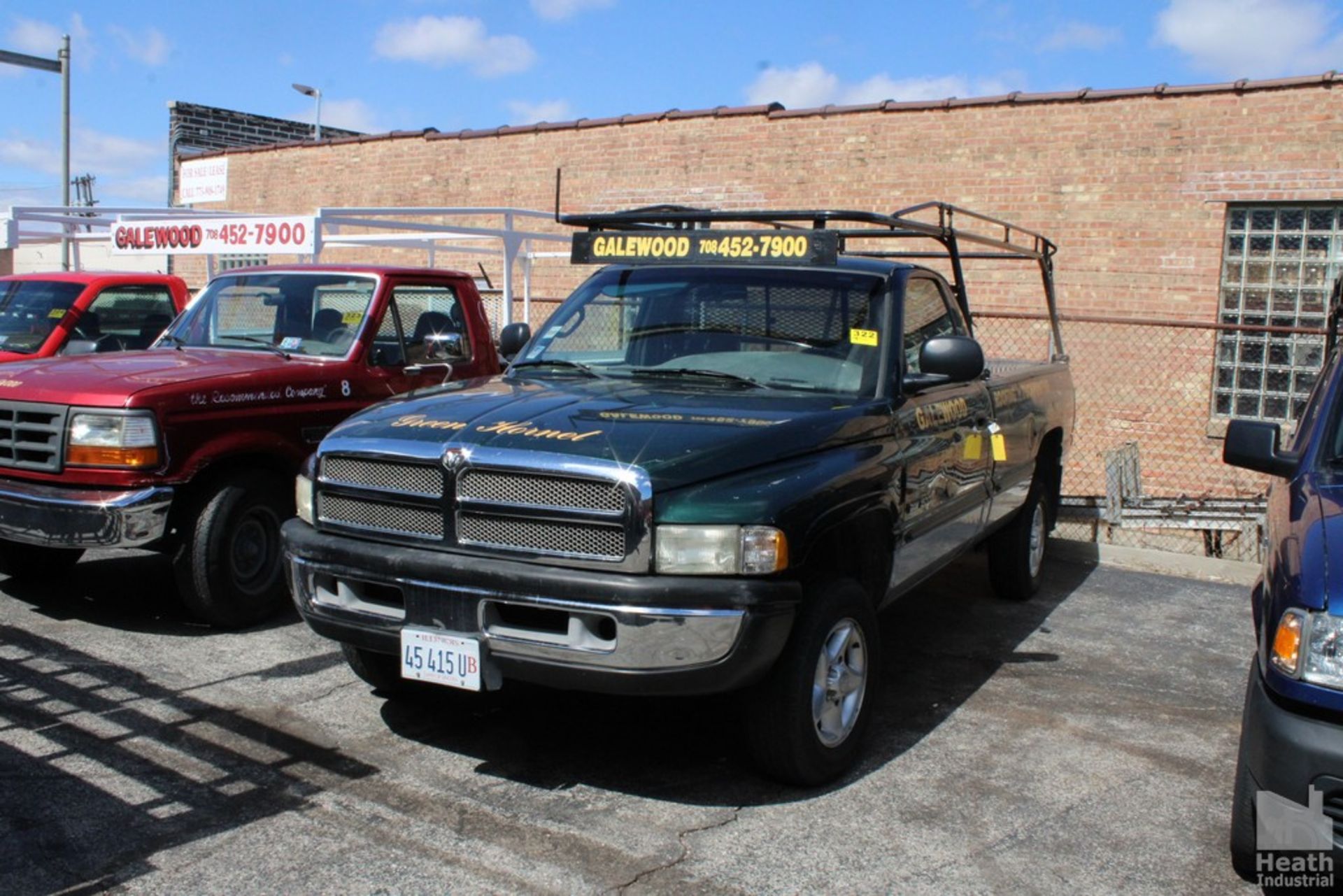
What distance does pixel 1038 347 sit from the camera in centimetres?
1285

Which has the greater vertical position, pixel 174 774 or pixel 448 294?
pixel 448 294

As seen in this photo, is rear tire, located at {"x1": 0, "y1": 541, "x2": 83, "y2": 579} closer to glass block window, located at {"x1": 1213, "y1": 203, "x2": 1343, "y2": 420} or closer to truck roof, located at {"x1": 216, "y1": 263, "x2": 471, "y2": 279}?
truck roof, located at {"x1": 216, "y1": 263, "x2": 471, "y2": 279}

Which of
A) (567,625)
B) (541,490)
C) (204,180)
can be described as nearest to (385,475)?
(541,490)

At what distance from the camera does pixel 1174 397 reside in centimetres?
1184

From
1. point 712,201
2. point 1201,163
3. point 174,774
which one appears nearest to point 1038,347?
point 1201,163

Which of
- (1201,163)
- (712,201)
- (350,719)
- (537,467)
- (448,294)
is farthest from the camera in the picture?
(712,201)

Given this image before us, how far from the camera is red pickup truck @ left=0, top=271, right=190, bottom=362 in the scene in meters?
8.93

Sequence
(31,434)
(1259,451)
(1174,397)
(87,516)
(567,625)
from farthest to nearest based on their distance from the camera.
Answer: (1174,397)
(31,434)
(87,516)
(1259,451)
(567,625)

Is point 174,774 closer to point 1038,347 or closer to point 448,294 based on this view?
point 448,294

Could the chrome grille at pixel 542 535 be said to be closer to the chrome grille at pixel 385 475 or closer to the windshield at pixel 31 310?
the chrome grille at pixel 385 475

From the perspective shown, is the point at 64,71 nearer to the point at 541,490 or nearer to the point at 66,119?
the point at 66,119

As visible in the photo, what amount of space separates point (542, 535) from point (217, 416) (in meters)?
2.79

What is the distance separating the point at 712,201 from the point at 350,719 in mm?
10861

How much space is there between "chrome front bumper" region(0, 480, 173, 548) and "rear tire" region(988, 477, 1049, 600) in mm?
4573
